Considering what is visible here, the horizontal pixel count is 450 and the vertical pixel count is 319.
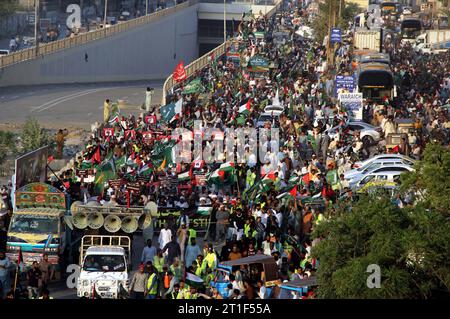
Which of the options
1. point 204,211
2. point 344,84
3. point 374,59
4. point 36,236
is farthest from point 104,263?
point 374,59

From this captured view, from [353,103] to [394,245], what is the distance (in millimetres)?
26717

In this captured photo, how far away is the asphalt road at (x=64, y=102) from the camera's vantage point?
59.2 m

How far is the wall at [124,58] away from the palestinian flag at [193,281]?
47.5m

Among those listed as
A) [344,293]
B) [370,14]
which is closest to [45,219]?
[344,293]

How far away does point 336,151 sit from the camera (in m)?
37.3

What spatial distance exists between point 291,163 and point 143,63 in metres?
62.1

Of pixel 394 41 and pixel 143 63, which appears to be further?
pixel 143 63

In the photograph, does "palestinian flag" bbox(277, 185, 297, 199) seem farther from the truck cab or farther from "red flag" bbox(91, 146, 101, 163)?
"red flag" bbox(91, 146, 101, 163)

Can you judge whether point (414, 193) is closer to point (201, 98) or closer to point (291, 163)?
point (291, 163)

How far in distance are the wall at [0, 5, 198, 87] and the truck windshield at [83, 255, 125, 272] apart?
46.9 meters

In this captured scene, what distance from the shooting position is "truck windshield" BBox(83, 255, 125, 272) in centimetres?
2409

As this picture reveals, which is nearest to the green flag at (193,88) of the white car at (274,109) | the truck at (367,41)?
the white car at (274,109)

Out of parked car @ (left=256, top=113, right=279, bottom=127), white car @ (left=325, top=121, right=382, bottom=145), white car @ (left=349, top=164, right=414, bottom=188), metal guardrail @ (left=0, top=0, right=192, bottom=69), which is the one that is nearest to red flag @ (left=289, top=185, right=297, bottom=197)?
white car @ (left=349, top=164, right=414, bottom=188)

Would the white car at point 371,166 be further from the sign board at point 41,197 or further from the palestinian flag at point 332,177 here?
the sign board at point 41,197
